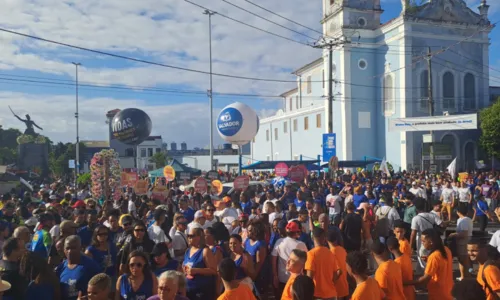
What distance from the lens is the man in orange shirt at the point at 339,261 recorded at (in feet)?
18.7

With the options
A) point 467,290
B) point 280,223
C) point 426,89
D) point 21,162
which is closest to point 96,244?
point 280,223

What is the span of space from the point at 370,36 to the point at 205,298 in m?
36.6

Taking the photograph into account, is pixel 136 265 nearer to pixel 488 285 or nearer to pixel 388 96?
pixel 488 285

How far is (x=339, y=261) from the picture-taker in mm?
5844

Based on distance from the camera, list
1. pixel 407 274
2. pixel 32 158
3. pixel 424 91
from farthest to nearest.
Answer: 1. pixel 32 158
2. pixel 424 91
3. pixel 407 274

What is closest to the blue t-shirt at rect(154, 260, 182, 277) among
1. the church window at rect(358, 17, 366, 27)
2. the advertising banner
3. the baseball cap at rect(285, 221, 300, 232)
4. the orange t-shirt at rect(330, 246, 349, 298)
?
the baseball cap at rect(285, 221, 300, 232)

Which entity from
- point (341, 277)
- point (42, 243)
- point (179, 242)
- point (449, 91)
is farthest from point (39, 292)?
point (449, 91)

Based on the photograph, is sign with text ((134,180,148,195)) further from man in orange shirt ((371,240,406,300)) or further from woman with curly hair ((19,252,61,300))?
man in orange shirt ((371,240,406,300))

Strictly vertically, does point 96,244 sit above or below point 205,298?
above

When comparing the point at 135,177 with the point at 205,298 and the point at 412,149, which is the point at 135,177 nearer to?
the point at 205,298

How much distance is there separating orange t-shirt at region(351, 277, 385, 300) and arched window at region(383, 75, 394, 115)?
3450 centimetres

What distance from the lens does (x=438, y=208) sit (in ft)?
30.8

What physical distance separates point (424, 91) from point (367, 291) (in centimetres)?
3493

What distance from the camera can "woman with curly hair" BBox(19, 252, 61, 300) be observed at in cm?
447
